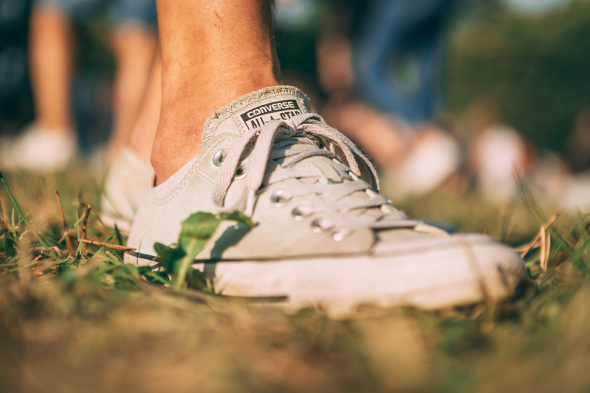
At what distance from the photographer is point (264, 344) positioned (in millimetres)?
715

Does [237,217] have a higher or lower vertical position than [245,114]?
lower

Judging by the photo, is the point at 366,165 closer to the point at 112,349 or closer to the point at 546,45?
the point at 112,349

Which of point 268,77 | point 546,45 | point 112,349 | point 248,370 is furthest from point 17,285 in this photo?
point 546,45

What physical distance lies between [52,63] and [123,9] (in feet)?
3.26

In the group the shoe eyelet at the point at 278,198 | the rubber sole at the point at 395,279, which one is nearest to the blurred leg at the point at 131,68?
the shoe eyelet at the point at 278,198

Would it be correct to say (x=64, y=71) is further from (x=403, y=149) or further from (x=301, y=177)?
(x=403, y=149)

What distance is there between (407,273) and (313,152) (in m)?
0.47

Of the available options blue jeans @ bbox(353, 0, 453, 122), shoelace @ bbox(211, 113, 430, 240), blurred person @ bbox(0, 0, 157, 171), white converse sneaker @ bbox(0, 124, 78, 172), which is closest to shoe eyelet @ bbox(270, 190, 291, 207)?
shoelace @ bbox(211, 113, 430, 240)

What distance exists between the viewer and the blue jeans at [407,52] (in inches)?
205

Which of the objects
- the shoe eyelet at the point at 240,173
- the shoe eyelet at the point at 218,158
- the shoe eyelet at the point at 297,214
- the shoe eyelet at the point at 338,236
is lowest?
the shoe eyelet at the point at 338,236

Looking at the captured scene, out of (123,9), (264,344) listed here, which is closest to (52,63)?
(123,9)

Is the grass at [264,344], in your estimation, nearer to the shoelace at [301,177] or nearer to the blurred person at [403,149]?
the shoelace at [301,177]

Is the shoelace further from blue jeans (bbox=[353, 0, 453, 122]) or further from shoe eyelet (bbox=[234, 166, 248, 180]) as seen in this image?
blue jeans (bbox=[353, 0, 453, 122])

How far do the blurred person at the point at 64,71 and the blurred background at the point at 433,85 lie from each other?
6.2 inches
